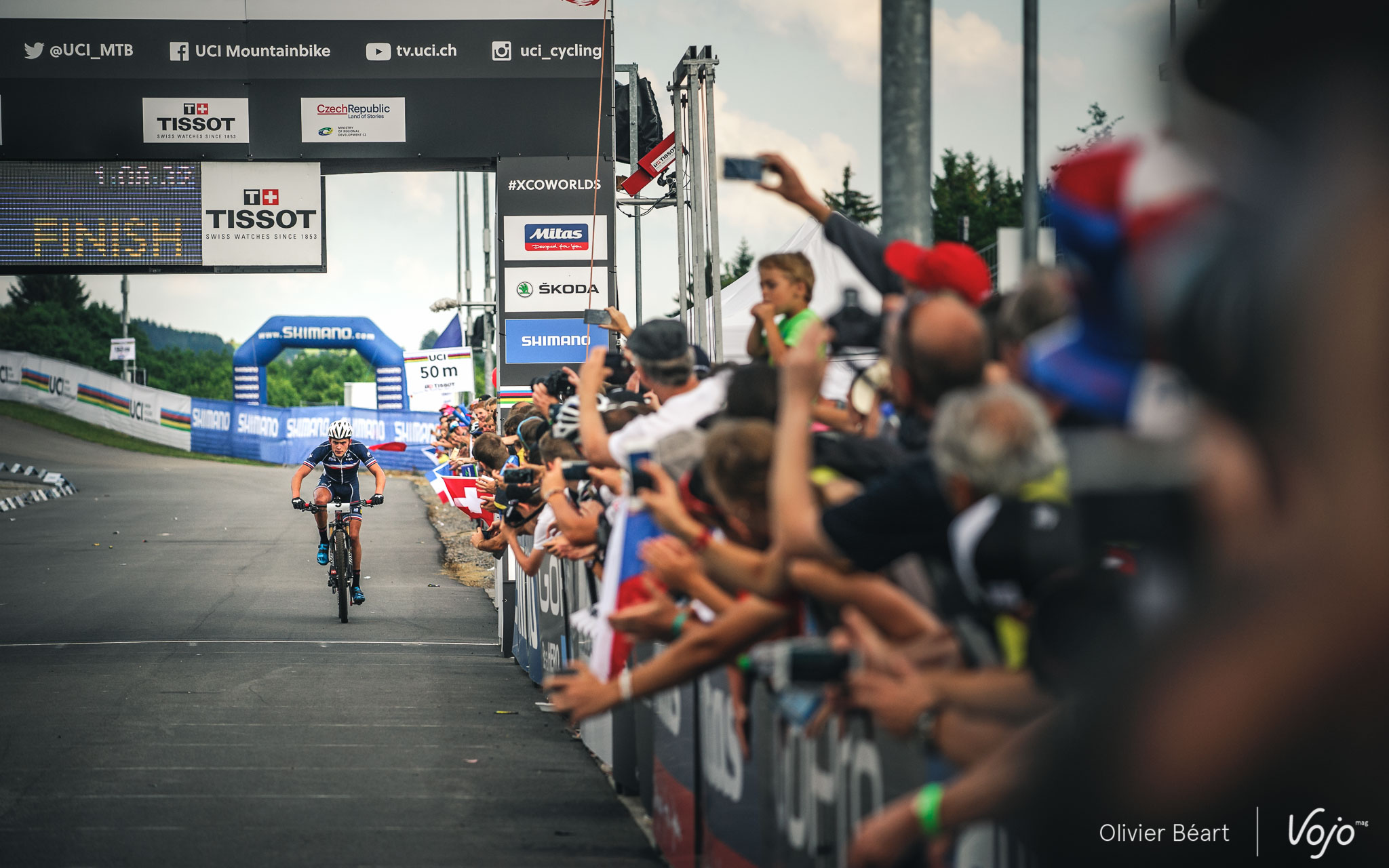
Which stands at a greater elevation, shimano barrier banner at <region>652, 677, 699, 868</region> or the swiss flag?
the swiss flag

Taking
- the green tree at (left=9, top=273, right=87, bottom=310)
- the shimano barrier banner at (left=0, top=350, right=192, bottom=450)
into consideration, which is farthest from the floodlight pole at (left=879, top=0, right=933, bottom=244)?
the green tree at (left=9, top=273, right=87, bottom=310)

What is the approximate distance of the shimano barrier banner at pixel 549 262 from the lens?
1700 cm

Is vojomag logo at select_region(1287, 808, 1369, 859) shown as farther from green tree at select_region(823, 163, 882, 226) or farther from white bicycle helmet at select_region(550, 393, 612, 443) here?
green tree at select_region(823, 163, 882, 226)

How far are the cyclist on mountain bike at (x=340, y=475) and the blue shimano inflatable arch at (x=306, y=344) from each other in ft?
118

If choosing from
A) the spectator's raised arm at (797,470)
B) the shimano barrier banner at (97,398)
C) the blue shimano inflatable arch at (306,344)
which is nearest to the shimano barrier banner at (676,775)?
the spectator's raised arm at (797,470)

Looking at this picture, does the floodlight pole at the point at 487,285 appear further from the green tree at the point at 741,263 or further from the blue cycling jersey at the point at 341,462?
the green tree at the point at 741,263

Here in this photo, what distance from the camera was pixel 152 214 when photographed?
16.9 metres

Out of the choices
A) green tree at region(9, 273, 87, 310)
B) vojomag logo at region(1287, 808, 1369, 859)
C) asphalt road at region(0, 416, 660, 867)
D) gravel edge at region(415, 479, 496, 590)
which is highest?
green tree at region(9, 273, 87, 310)

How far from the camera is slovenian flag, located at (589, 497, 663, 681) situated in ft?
16.8

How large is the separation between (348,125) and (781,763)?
45.8 ft

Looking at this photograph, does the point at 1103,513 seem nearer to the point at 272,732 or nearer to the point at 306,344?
the point at 272,732

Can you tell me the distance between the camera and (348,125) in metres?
16.4

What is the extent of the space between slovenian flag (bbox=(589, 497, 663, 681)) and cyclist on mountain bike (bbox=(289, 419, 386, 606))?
34.8 feet

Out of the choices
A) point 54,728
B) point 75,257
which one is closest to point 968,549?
point 54,728
